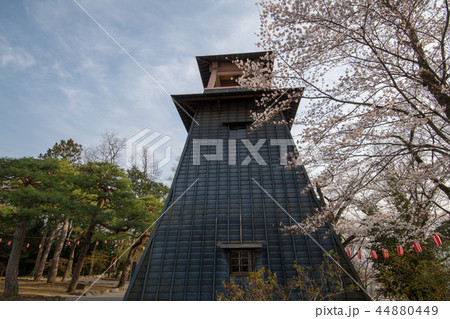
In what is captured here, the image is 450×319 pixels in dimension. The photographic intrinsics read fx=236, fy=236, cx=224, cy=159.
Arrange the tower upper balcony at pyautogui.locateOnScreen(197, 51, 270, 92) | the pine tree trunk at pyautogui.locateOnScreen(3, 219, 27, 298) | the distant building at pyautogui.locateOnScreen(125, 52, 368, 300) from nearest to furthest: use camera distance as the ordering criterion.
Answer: the distant building at pyautogui.locateOnScreen(125, 52, 368, 300), the pine tree trunk at pyautogui.locateOnScreen(3, 219, 27, 298), the tower upper balcony at pyautogui.locateOnScreen(197, 51, 270, 92)

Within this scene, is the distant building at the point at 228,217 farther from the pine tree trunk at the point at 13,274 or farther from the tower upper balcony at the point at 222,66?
the pine tree trunk at the point at 13,274

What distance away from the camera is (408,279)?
6.75 metres

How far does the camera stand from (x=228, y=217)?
6949mm

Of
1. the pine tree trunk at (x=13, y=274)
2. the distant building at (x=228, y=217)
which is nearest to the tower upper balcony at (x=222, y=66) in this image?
the distant building at (x=228, y=217)

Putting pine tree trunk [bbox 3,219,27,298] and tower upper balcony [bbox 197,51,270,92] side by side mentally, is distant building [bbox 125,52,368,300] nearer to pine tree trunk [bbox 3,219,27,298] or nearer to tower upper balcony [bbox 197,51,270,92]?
tower upper balcony [bbox 197,51,270,92]

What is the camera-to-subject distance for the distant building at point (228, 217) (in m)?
6.01

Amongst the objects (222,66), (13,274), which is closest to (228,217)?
(222,66)

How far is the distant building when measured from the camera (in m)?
6.01

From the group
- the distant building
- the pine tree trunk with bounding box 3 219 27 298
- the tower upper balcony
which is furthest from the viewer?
the tower upper balcony

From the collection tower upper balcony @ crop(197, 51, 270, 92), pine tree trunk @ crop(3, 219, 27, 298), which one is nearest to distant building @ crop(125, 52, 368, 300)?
tower upper balcony @ crop(197, 51, 270, 92)

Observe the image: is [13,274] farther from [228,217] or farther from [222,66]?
[222,66]

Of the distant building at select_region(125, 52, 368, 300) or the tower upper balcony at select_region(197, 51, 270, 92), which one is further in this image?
the tower upper balcony at select_region(197, 51, 270, 92)
